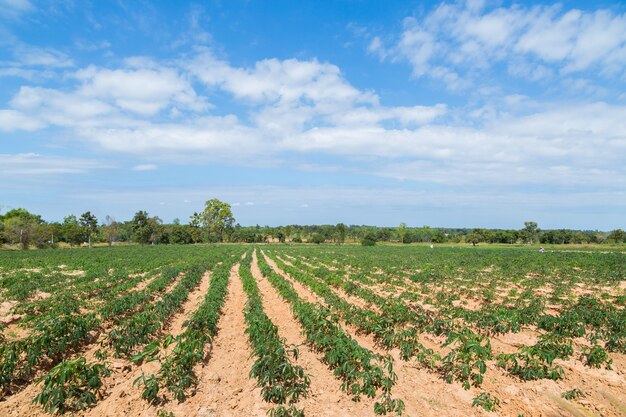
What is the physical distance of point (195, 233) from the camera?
107 metres

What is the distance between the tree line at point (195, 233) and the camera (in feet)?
242

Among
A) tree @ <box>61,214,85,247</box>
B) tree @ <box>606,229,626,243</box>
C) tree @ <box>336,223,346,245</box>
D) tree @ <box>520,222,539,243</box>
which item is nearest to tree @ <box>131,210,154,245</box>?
tree @ <box>61,214,85,247</box>

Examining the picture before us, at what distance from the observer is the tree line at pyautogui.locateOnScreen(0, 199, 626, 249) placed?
7369 cm

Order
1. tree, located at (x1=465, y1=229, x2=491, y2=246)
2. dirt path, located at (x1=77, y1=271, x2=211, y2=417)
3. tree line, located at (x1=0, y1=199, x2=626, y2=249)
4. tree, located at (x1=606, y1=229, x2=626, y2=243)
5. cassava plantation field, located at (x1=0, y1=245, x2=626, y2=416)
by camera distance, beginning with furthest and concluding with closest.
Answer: tree, located at (x1=465, y1=229, x2=491, y2=246) → tree, located at (x1=606, y1=229, x2=626, y2=243) → tree line, located at (x1=0, y1=199, x2=626, y2=249) → cassava plantation field, located at (x1=0, y1=245, x2=626, y2=416) → dirt path, located at (x1=77, y1=271, x2=211, y2=417)

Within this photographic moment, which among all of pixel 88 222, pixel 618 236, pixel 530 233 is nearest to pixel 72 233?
pixel 88 222

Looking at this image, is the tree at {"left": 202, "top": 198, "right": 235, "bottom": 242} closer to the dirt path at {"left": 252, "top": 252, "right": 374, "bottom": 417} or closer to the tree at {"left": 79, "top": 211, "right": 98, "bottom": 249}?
the tree at {"left": 79, "top": 211, "right": 98, "bottom": 249}

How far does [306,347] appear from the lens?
926cm

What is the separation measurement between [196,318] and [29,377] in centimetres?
404

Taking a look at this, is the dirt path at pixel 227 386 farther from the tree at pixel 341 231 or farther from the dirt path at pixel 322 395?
the tree at pixel 341 231

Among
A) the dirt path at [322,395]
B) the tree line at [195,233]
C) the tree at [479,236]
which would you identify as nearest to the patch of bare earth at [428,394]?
the dirt path at [322,395]

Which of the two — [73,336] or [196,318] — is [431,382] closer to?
[196,318]

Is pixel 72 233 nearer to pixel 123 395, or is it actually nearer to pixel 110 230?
pixel 110 230

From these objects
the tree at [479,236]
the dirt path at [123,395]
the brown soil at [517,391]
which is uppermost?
the tree at [479,236]

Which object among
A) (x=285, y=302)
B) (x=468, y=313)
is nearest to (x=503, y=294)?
(x=468, y=313)
